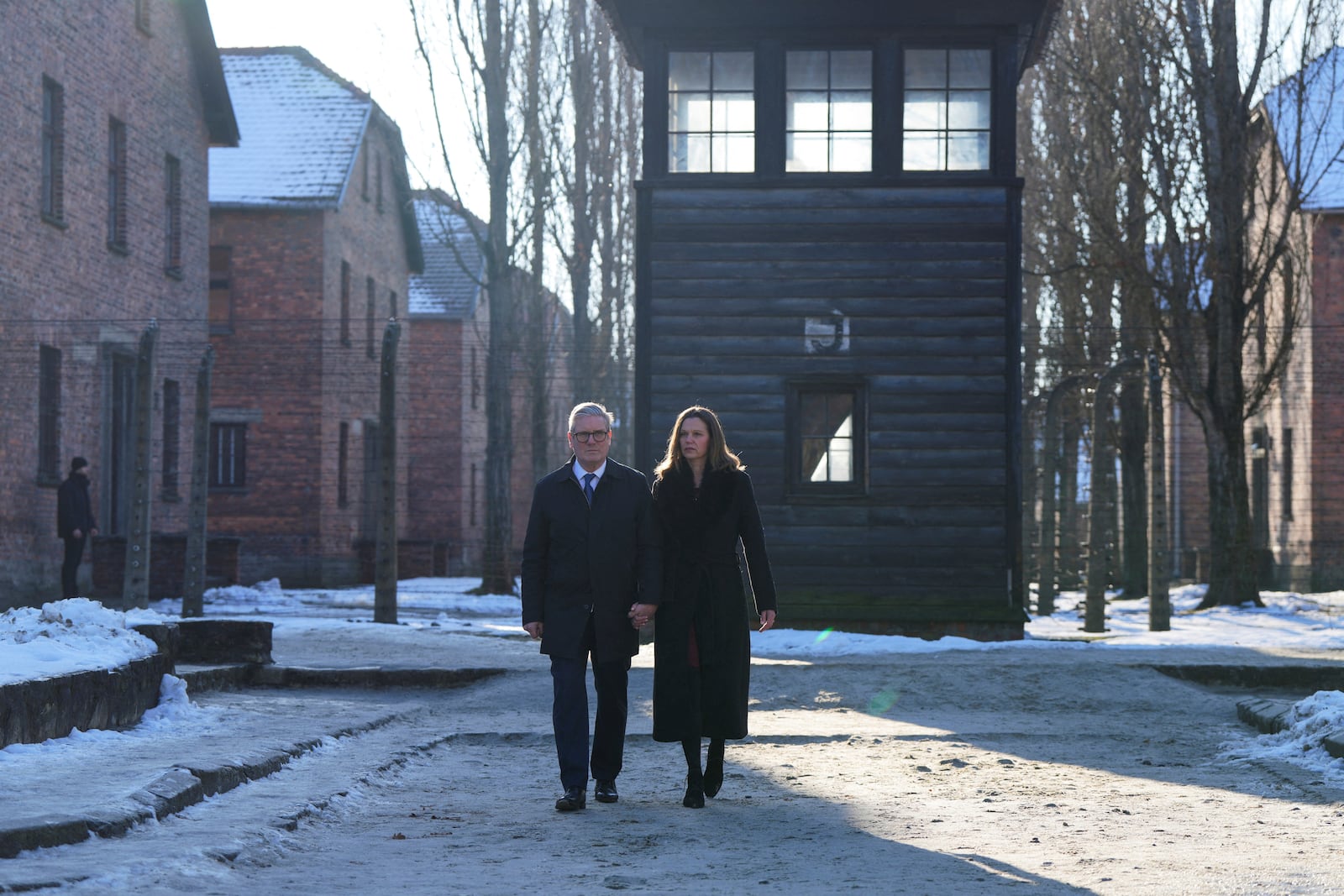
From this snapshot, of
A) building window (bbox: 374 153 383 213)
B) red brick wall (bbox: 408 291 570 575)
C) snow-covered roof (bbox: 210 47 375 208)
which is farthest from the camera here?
red brick wall (bbox: 408 291 570 575)

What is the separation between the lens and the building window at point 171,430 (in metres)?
28.1

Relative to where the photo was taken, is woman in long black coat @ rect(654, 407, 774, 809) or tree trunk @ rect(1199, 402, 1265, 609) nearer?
woman in long black coat @ rect(654, 407, 774, 809)

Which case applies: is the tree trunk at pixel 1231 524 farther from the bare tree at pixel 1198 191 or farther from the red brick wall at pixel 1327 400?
the red brick wall at pixel 1327 400

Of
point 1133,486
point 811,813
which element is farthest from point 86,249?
point 811,813

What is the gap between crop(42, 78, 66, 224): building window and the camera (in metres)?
23.8

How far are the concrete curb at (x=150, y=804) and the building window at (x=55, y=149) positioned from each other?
1710 centimetres

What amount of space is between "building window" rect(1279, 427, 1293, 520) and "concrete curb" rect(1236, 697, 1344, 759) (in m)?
25.4

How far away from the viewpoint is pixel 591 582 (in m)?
7.74

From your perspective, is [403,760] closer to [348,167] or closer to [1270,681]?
[1270,681]

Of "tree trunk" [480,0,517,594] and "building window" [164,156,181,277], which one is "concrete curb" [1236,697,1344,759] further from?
"building window" [164,156,181,277]

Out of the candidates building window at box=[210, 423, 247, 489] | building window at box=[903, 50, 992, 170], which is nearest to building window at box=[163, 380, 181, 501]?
building window at box=[210, 423, 247, 489]

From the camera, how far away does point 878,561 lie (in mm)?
17969

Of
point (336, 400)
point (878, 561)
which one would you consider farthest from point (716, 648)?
point (336, 400)

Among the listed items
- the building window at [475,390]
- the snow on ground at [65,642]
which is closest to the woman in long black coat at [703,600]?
the snow on ground at [65,642]
